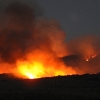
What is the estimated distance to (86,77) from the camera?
254 ft

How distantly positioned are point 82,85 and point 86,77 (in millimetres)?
15905

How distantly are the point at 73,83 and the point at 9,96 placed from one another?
66.8 ft

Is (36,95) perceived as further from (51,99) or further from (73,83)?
(73,83)

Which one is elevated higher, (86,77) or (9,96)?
(86,77)

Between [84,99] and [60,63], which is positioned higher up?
[60,63]

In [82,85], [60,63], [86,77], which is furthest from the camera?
[60,63]

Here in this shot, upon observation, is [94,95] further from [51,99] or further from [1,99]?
[1,99]

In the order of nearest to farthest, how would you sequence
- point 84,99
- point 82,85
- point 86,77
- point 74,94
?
point 84,99 → point 74,94 → point 82,85 → point 86,77

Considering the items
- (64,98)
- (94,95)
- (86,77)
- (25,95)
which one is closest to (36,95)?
(25,95)

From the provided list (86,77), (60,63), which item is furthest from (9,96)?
(60,63)

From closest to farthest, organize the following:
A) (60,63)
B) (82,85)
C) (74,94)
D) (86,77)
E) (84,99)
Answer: (84,99)
(74,94)
(82,85)
(86,77)
(60,63)

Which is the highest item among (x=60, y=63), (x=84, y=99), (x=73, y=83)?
(x=60, y=63)

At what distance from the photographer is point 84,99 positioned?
143ft

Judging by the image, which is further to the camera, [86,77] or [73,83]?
[86,77]
